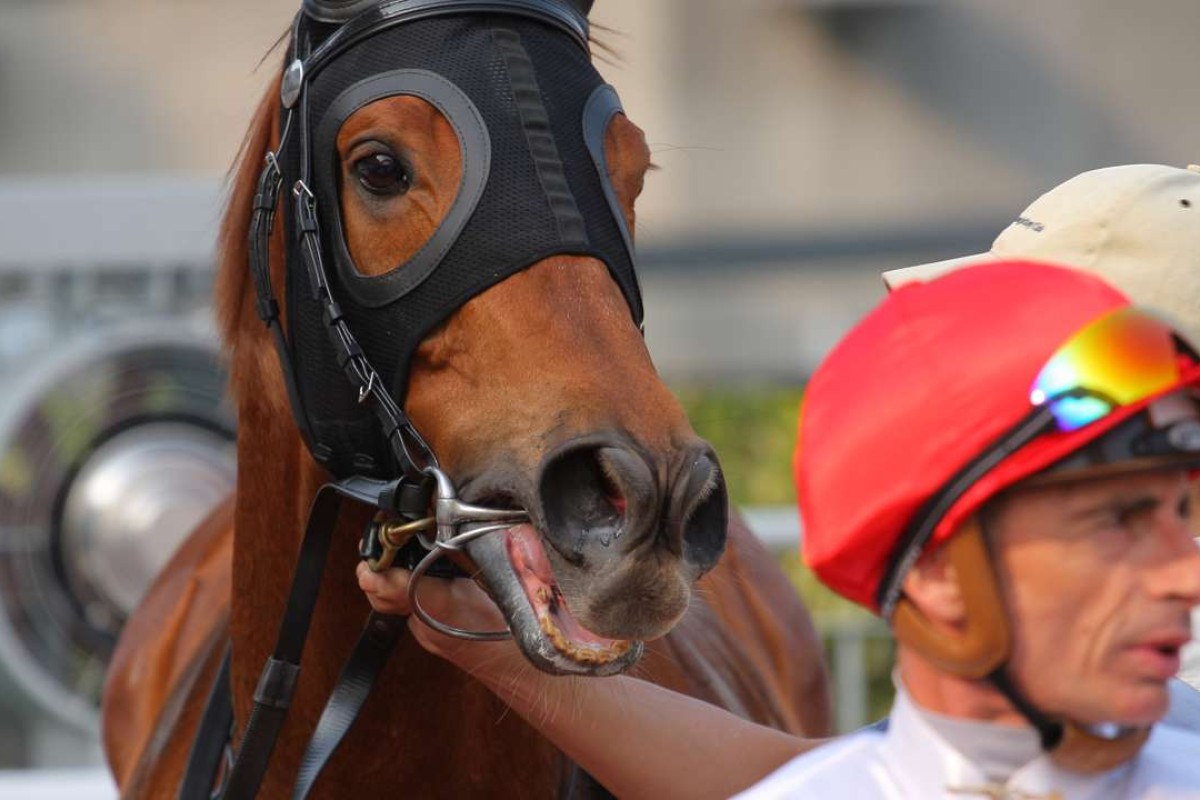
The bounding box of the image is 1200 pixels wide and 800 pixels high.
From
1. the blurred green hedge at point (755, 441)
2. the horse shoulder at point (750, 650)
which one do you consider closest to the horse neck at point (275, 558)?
the horse shoulder at point (750, 650)

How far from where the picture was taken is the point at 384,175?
229cm

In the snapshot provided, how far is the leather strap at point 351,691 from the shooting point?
7.57ft

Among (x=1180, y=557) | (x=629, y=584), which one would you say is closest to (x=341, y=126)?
(x=629, y=584)

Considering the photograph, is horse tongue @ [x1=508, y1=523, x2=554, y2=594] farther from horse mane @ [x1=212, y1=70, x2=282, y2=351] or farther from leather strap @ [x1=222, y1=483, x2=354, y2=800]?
horse mane @ [x1=212, y1=70, x2=282, y2=351]

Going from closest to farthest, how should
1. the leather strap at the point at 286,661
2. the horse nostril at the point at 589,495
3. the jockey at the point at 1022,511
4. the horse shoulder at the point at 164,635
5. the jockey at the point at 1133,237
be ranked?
the jockey at the point at 1022,511
the jockey at the point at 1133,237
the horse nostril at the point at 589,495
the leather strap at the point at 286,661
the horse shoulder at the point at 164,635

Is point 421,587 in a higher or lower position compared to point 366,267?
lower

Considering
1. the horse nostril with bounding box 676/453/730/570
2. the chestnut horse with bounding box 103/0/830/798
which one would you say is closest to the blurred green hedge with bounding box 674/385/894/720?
the chestnut horse with bounding box 103/0/830/798

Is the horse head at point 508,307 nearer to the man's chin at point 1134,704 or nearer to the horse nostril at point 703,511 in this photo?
the horse nostril at point 703,511

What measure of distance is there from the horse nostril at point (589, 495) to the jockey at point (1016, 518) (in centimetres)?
56

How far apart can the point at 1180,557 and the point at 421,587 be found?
1.05 m

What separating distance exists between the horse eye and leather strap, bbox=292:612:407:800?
0.53m

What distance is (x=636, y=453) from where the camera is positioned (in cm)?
198

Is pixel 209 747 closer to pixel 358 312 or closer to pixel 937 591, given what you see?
pixel 358 312

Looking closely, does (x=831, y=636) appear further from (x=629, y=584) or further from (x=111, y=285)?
(x=629, y=584)
